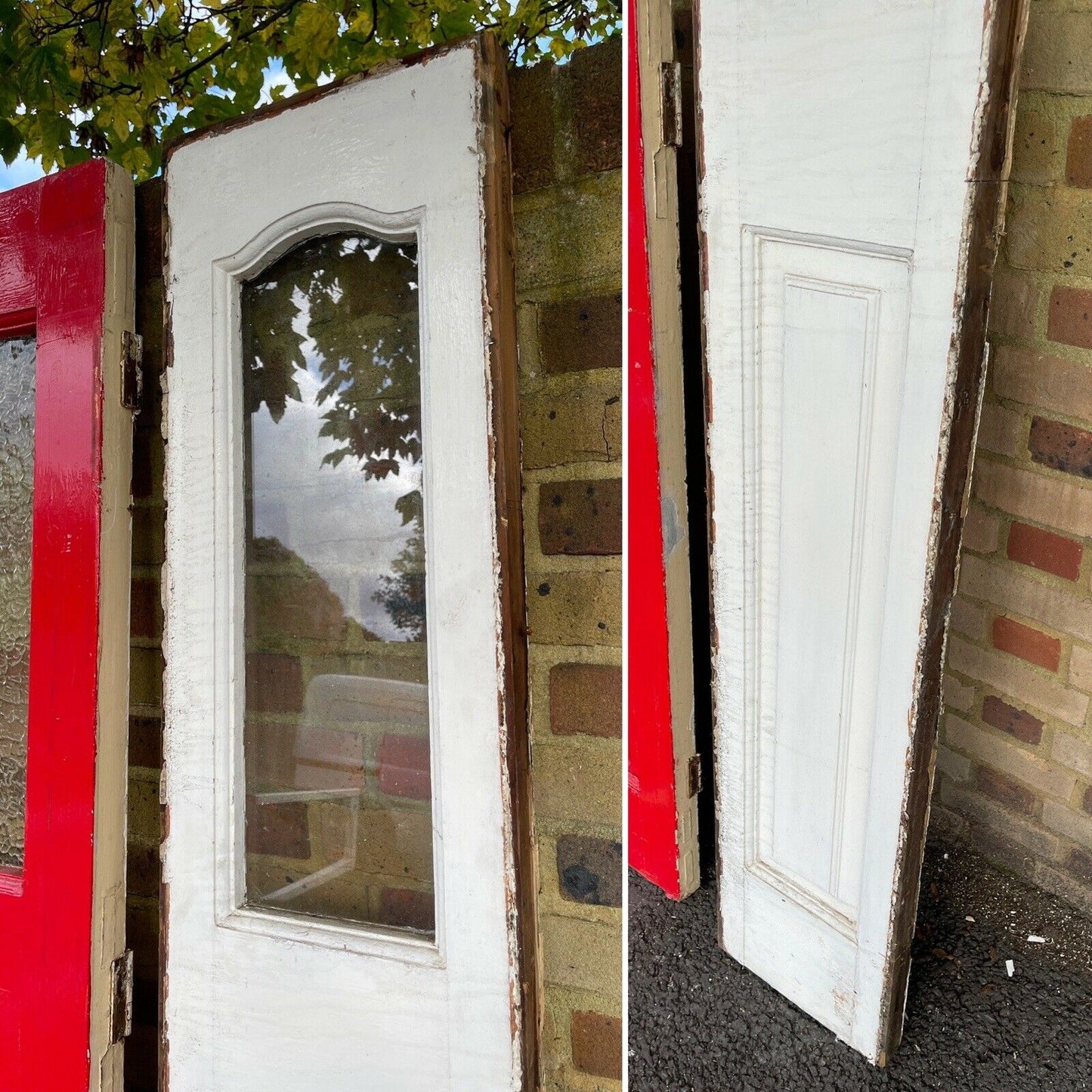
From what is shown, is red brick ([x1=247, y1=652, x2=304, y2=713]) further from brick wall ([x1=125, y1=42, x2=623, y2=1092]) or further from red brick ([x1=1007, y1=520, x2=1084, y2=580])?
red brick ([x1=1007, y1=520, x2=1084, y2=580])

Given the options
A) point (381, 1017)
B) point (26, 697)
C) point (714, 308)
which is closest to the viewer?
point (714, 308)

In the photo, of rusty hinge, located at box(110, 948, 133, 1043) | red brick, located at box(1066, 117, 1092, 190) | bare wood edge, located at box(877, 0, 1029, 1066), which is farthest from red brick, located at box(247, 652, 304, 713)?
red brick, located at box(1066, 117, 1092, 190)

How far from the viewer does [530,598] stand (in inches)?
45.5

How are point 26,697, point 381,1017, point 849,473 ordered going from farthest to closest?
point 26,697 → point 381,1017 → point 849,473

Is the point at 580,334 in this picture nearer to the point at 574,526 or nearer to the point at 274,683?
the point at 574,526

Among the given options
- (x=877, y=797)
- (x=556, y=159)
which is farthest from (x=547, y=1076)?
(x=556, y=159)

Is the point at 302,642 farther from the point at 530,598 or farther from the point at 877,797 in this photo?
the point at 877,797

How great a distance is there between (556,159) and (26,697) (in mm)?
1147

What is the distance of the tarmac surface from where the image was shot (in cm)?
86

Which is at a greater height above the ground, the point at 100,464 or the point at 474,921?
the point at 100,464

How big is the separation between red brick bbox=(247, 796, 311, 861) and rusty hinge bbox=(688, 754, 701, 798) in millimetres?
556

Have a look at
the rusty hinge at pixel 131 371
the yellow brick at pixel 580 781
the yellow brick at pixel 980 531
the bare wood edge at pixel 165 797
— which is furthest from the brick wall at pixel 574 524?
the rusty hinge at pixel 131 371

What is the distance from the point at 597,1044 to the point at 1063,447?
88cm

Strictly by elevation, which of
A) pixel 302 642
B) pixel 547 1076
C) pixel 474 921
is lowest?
pixel 547 1076
